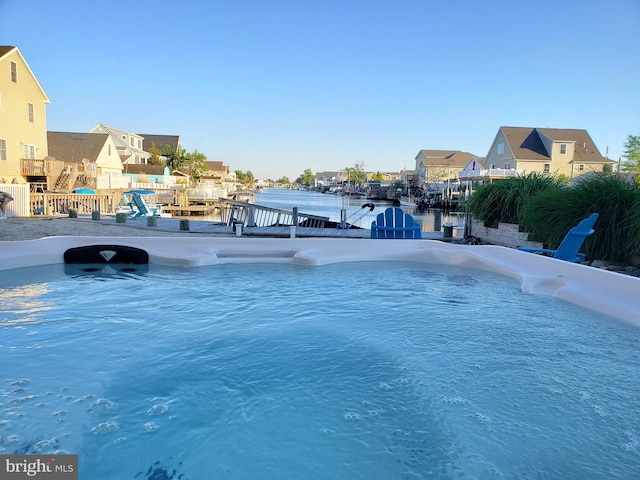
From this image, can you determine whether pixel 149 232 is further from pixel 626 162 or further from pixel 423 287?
pixel 626 162

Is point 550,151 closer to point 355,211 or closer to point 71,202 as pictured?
point 355,211

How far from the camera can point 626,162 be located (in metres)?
27.6

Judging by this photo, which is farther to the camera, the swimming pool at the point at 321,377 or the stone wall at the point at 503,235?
the stone wall at the point at 503,235

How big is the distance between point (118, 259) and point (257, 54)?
11.7 m

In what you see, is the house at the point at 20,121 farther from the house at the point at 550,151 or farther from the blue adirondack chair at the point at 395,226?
the house at the point at 550,151

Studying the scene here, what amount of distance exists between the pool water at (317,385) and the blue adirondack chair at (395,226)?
4.18m

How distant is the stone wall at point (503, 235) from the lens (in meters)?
7.80

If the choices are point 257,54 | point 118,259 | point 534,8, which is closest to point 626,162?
point 534,8

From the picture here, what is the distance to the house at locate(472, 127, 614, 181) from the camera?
97.1ft

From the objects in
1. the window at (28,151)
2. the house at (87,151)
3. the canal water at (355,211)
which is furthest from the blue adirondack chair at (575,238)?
the house at (87,151)

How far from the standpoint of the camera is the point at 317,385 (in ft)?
7.81

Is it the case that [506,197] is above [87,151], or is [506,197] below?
below

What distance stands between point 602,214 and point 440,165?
43383 mm

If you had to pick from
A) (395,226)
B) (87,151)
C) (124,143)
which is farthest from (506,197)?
(124,143)
